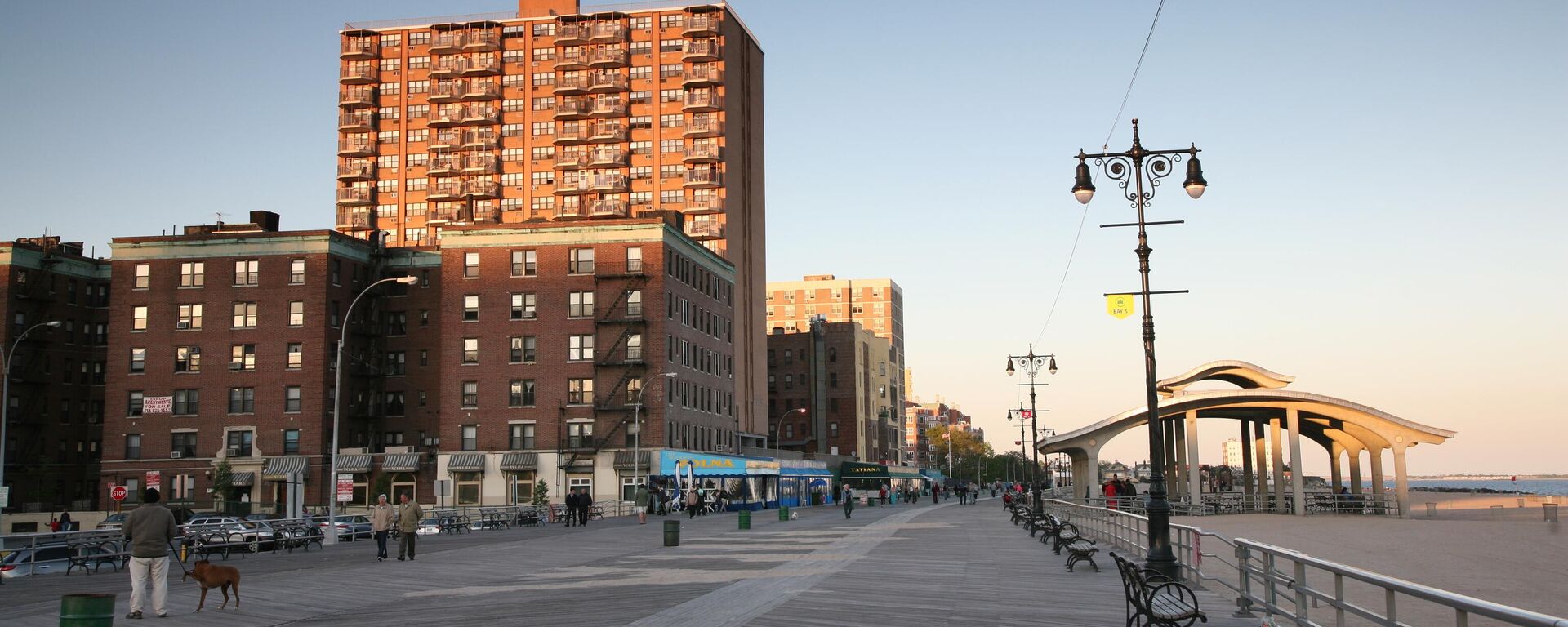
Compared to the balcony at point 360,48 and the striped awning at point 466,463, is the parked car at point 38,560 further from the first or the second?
the balcony at point 360,48

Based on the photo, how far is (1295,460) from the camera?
5359cm

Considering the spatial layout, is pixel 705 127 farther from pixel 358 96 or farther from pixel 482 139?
pixel 358 96

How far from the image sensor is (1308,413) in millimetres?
57000

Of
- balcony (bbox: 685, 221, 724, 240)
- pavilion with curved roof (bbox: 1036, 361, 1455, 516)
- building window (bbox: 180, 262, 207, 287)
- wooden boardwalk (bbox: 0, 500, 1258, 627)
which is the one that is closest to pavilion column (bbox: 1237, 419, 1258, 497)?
pavilion with curved roof (bbox: 1036, 361, 1455, 516)

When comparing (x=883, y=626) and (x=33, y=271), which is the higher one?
(x=33, y=271)

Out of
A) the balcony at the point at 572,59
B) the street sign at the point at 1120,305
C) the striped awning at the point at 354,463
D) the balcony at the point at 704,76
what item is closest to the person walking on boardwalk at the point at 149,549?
the street sign at the point at 1120,305

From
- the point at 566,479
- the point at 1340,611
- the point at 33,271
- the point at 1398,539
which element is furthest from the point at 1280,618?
the point at 33,271

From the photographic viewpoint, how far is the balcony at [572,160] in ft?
355

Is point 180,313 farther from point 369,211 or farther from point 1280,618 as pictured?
point 1280,618

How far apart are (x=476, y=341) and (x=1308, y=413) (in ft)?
162

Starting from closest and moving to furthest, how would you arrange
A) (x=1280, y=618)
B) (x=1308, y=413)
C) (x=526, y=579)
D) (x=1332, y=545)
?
(x=1280, y=618) < (x=526, y=579) < (x=1332, y=545) < (x=1308, y=413)

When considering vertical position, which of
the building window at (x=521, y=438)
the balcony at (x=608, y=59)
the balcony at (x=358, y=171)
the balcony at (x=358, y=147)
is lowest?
the building window at (x=521, y=438)

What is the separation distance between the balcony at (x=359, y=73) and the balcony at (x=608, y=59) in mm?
20206

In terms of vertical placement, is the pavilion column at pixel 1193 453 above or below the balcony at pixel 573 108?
below
